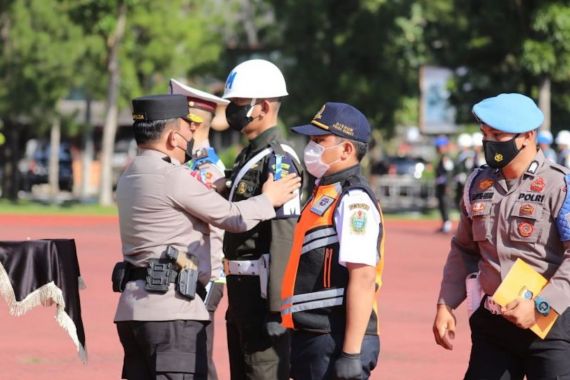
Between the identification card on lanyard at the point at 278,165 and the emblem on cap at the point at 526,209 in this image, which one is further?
the identification card on lanyard at the point at 278,165

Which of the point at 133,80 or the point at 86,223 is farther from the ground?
the point at 133,80

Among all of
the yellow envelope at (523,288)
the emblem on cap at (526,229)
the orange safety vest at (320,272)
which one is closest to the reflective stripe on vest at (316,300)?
Result: the orange safety vest at (320,272)

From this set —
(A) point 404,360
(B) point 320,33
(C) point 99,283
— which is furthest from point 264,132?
(B) point 320,33

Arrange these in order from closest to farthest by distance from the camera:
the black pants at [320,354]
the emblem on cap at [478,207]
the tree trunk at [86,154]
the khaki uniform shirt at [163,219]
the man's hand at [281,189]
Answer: the black pants at [320,354] < the emblem on cap at [478,207] < the khaki uniform shirt at [163,219] < the man's hand at [281,189] < the tree trunk at [86,154]

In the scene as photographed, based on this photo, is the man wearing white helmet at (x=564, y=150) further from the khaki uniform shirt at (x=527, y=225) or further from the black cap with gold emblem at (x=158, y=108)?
the black cap with gold emblem at (x=158, y=108)

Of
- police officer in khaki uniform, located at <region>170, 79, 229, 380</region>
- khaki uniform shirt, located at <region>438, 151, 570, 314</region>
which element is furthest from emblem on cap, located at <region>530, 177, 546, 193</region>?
police officer in khaki uniform, located at <region>170, 79, 229, 380</region>

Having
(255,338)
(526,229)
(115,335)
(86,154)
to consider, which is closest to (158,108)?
(255,338)

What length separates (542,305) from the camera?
5.64 m

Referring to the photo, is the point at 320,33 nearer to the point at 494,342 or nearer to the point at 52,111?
the point at 52,111

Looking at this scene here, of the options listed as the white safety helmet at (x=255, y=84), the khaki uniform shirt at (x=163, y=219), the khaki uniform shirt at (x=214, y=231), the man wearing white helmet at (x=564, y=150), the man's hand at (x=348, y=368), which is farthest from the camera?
the man wearing white helmet at (x=564, y=150)

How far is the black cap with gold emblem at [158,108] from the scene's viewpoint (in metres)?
6.11

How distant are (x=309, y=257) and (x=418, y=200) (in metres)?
40.8

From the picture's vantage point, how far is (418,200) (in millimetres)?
46188

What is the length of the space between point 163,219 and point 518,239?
64.4 inches
